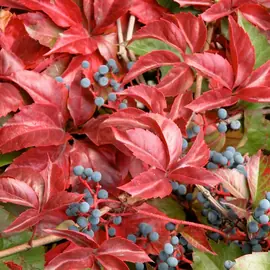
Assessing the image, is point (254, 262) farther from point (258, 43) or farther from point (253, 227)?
point (258, 43)

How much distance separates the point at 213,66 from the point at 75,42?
26cm

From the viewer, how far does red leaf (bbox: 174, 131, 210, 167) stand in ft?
2.32

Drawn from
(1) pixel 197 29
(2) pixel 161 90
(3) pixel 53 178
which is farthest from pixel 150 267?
(1) pixel 197 29

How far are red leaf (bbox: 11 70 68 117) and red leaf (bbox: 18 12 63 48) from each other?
99 mm

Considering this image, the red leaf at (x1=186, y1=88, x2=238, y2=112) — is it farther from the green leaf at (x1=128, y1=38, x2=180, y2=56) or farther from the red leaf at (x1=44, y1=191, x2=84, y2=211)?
the red leaf at (x1=44, y1=191, x2=84, y2=211)

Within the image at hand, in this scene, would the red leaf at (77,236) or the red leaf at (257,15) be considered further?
the red leaf at (257,15)

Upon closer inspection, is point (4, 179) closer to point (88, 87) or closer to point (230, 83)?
point (88, 87)

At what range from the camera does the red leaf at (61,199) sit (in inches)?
26.3

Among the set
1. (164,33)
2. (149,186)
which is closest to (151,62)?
(164,33)

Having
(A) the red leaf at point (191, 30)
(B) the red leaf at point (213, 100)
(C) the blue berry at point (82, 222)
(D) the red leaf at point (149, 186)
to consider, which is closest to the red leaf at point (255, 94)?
(B) the red leaf at point (213, 100)

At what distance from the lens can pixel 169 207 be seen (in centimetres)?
84

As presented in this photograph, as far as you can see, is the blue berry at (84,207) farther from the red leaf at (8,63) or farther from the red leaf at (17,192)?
the red leaf at (8,63)

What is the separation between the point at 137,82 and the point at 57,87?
0.18 meters

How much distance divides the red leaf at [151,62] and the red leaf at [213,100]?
10cm
